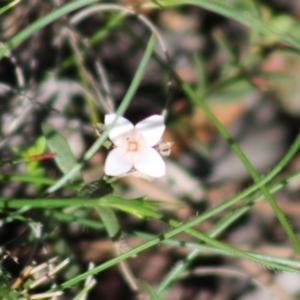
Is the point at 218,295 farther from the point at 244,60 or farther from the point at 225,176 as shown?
the point at 244,60

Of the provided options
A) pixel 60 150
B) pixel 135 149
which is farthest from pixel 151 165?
pixel 60 150

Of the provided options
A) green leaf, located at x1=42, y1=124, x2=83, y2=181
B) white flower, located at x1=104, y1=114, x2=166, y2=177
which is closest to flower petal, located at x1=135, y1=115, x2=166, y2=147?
white flower, located at x1=104, y1=114, x2=166, y2=177

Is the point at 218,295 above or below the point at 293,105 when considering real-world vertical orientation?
below

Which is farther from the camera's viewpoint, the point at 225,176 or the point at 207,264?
the point at 225,176

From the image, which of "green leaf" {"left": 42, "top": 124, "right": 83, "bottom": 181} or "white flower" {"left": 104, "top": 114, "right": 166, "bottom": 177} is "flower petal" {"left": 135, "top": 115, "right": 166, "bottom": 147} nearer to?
"white flower" {"left": 104, "top": 114, "right": 166, "bottom": 177}

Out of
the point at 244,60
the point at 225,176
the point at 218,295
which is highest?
the point at 244,60

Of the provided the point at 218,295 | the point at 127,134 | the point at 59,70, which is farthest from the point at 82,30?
the point at 218,295
